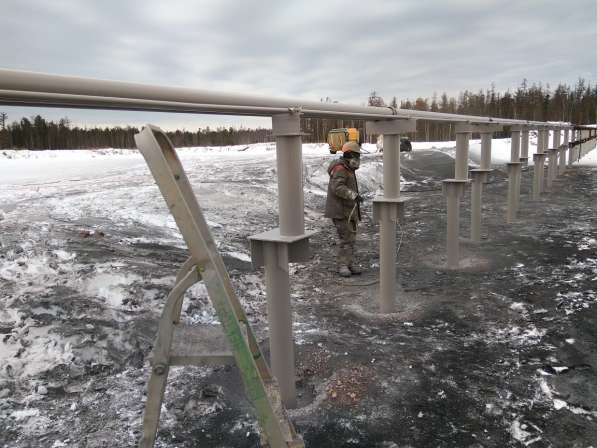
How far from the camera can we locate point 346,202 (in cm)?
697

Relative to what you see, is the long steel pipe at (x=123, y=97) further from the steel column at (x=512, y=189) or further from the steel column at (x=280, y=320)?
the steel column at (x=512, y=189)

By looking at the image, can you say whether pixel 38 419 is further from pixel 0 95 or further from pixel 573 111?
pixel 573 111

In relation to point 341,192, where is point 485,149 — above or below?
above

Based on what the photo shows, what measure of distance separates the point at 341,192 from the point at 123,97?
16.7 feet

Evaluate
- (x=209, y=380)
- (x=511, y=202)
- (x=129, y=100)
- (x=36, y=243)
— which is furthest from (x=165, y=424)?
(x=511, y=202)

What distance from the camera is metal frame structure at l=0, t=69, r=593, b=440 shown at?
62.2 inches

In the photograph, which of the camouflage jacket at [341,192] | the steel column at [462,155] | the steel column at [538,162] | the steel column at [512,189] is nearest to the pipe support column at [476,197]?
the steel column at [462,155]

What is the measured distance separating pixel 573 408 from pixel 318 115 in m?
2.66

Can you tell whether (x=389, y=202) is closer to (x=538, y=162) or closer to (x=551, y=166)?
(x=538, y=162)

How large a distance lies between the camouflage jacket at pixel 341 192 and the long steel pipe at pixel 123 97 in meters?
3.67

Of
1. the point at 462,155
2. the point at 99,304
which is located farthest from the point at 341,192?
the point at 99,304

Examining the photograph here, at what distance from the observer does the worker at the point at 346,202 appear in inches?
263

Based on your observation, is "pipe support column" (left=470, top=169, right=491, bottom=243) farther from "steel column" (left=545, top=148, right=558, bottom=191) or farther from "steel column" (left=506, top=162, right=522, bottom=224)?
"steel column" (left=545, top=148, right=558, bottom=191)

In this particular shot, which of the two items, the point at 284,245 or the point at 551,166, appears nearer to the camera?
the point at 284,245
